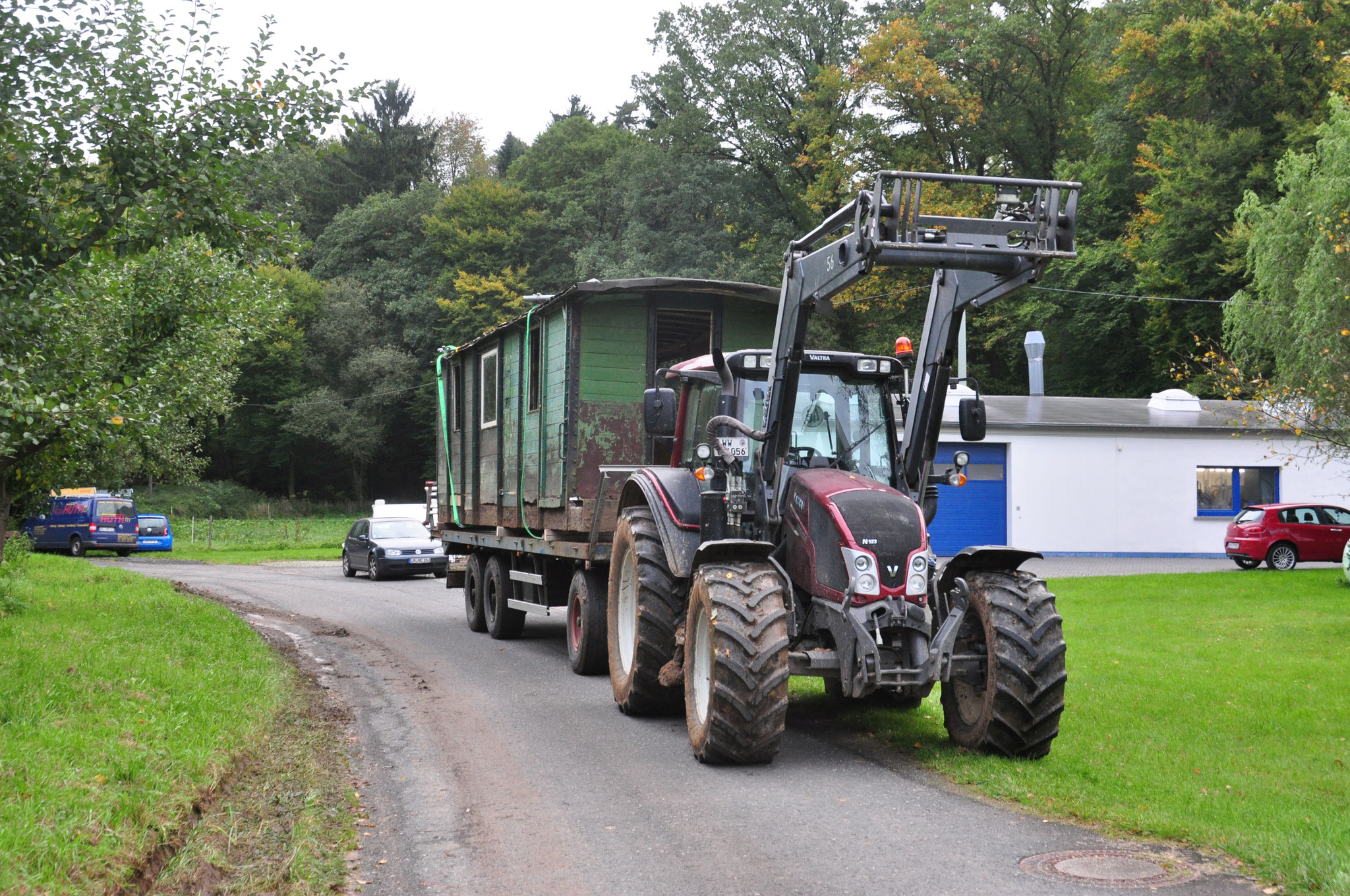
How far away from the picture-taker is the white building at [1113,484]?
2931 cm

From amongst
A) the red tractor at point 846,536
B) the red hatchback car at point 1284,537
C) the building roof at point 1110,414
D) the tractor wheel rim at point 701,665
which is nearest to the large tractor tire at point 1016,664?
the red tractor at point 846,536

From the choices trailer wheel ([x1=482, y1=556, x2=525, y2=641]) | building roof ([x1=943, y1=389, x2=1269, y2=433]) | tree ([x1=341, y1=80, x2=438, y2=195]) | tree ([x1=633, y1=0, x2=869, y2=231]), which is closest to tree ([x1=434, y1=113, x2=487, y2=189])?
tree ([x1=341, y1=80, x2=438, y2=195])

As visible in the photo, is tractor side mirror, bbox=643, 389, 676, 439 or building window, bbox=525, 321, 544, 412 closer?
tractor side mirror, bbox=643, 389, 676, 439

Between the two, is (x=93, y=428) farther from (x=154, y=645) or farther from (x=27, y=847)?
(x=27, y=847)

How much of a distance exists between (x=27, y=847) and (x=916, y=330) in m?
38.1

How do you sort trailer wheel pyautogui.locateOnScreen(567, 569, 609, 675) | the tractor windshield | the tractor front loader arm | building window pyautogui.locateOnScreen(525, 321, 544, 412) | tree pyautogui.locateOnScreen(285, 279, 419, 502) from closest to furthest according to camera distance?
the tractor front loader arm < the tractor windshield < trailer wheel pyautogui.locateOnScreen(567, 569, 609, 675) < building window pyautogui.locateOnScreen(525, 321, 544, 412) < tree pyautogui.locateOnScreen(285, 279, 419, 502)

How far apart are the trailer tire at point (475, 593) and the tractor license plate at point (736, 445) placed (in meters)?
8.05

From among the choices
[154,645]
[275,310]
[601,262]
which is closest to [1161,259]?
[601,262]

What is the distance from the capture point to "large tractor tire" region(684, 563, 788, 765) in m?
7.00

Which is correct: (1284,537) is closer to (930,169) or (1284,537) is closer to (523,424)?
(930,169)

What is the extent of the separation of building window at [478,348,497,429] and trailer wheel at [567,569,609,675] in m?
3.65

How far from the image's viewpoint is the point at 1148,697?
9797mm

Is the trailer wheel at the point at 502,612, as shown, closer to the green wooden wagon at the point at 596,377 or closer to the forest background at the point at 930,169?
the green wooden wagon at the point at 596,377

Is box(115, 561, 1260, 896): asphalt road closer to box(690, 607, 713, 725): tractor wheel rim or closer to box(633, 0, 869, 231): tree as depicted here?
box(690, 607, 713, 725): tractor wheel rim
